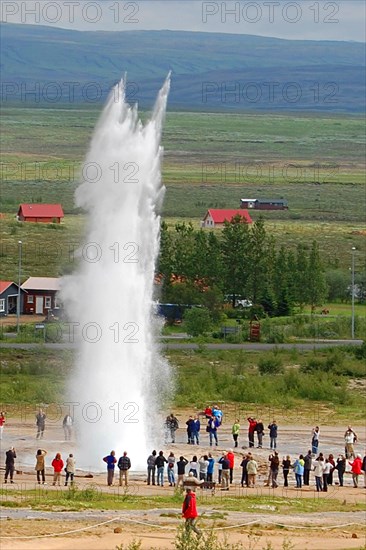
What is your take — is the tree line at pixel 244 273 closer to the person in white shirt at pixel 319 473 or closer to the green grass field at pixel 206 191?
the green grass field at pixel 206 191

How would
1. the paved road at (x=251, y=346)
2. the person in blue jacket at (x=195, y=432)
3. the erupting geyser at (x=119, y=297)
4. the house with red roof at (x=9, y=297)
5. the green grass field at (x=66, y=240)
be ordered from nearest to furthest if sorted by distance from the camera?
the erupting geyser at (x=119, y=297), the person in blue jacket at (x=195, y=432), the paved road at (x=251, y=346), the house with red roof at (x=9, y=297), the green grass field at (x=66, y=240)

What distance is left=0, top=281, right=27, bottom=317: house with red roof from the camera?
65.2m

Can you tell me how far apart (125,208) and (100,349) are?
334cm

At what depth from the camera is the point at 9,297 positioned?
6594 cm

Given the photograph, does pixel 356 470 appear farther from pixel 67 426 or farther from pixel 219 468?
pixel 67 426

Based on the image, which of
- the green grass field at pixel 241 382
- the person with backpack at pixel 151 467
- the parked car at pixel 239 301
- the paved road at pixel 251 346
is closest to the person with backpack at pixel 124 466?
the person with backpack at pixel 151 467

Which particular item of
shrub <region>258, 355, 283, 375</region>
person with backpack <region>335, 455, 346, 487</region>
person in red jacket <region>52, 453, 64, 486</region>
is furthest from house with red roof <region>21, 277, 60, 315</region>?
person in red jacket <region>52, 453, 64, 486</region>

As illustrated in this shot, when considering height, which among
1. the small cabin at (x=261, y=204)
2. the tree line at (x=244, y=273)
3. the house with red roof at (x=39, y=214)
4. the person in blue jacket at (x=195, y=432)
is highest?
the small cabin at (x=261, y=204)

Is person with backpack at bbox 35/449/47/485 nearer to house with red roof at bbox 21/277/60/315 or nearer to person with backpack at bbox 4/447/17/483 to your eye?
person with backpack at bbox 4/447/17/483

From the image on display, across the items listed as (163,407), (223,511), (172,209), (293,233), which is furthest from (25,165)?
(223,511)

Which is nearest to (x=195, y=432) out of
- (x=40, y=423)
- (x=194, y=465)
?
(x=40, y=423)

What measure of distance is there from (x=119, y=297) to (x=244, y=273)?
109 feet

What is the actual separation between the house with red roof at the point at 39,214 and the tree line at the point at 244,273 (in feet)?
125

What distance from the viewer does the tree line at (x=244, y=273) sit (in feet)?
220
